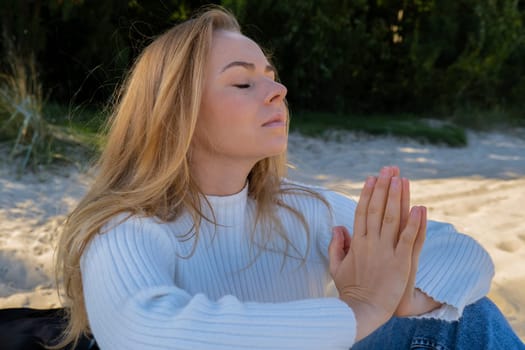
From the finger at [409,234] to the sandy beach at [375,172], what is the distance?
47.2 inches

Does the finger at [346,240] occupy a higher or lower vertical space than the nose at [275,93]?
lower

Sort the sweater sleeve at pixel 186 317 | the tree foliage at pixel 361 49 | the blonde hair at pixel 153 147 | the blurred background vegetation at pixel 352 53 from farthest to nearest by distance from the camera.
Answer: the tree foliage at pixel 361 49, the blurred background vegetation at pixel 352 53, the blonde hair at pixel 153 147, the sweater sleeve at pixel 186 317

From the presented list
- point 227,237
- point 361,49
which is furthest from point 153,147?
point 361,49

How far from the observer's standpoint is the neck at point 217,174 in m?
1.54

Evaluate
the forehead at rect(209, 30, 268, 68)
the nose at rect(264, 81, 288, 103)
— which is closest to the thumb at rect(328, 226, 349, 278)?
the nose at rect(264, 81, 288, 103)

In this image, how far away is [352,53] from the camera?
24.0 feet

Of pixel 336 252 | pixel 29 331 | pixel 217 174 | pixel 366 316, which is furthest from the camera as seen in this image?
pixel 29 331

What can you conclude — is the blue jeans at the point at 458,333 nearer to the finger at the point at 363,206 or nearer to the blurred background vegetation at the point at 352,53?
the finger at the point at 363,206

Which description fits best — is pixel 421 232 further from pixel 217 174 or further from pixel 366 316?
pixel 217 174

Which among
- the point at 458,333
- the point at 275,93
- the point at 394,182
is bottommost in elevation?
the point at 458,333

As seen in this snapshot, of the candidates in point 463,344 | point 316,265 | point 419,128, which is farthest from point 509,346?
point 419,128

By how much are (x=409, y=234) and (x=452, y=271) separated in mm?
298

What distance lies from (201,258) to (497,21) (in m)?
6.94

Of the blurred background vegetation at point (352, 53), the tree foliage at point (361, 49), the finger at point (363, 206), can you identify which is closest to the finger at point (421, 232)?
the finger at point (363, 206)
